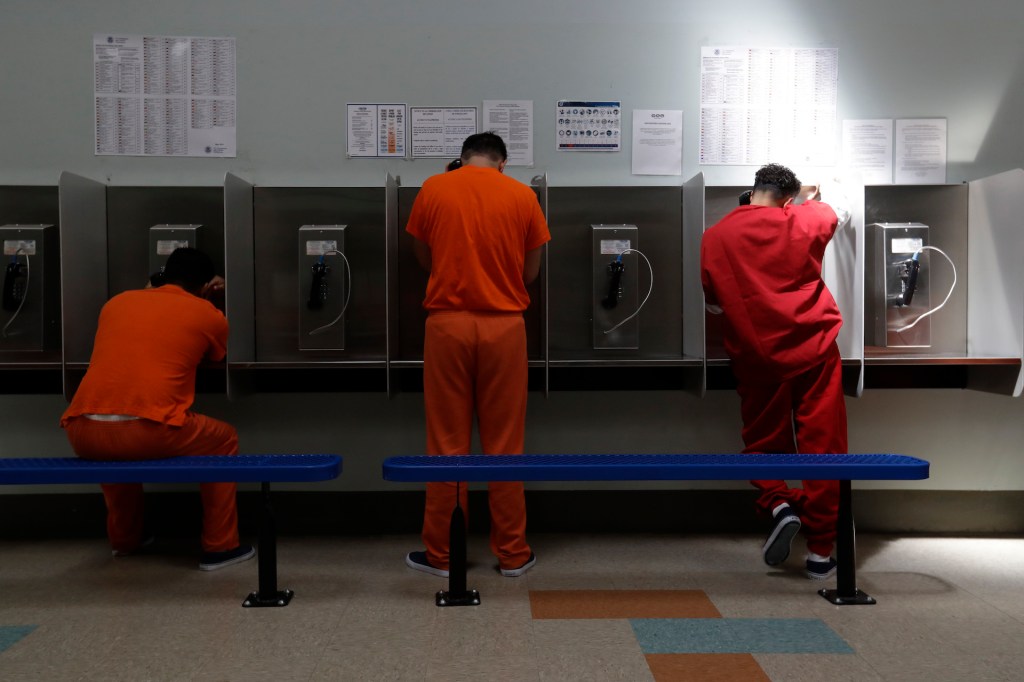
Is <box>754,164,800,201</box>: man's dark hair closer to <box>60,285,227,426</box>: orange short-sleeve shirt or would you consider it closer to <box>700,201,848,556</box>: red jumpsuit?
<box>700,201,848,556</box>: red jumpsuit

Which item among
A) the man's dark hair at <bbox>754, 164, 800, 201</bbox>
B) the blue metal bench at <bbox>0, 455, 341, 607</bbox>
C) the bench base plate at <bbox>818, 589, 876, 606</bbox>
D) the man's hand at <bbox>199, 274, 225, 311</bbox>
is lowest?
the bench base plate at <bbox>818, 589, 876, 606</bbox>

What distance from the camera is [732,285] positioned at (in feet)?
8.85

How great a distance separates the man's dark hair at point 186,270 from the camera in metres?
2.68

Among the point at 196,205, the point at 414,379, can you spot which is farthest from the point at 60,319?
the point at 414,379

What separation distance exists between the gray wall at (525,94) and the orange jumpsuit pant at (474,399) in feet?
2.16

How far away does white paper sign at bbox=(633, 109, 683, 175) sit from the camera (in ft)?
10.7

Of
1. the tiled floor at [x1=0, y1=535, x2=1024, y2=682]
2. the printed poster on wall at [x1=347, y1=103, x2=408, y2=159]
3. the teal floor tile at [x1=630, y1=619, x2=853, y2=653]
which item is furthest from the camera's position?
the printed poster on wall at [x1=347, y1=103, x2=408, y2=159]

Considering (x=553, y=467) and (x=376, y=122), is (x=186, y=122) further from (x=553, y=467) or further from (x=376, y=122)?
(x=553, y=467)

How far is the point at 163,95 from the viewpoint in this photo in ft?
10.6

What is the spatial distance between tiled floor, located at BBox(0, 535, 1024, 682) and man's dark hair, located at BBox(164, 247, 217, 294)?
3.30ft

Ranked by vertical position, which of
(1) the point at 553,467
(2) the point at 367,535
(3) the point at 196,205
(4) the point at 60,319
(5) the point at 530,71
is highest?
(5) the point at 530,71

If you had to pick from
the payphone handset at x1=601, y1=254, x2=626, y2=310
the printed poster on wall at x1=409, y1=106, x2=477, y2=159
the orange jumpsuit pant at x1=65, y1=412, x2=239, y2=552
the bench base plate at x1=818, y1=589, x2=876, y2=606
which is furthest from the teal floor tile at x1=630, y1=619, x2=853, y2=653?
the printed poster on wall at x1=409, y1=106, x2=477, y2=159

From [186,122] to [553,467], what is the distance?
2.14 metres

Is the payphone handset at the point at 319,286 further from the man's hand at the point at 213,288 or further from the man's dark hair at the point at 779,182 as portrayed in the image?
the man's dark hair at the point at 779,182
